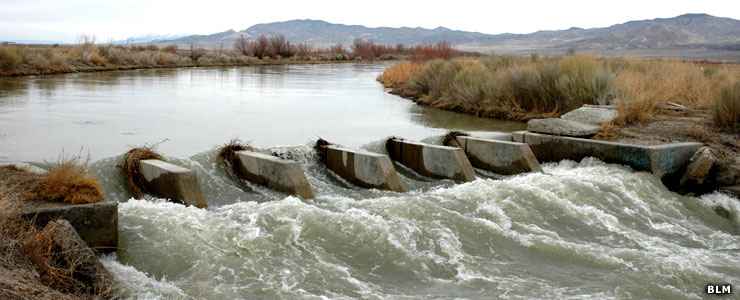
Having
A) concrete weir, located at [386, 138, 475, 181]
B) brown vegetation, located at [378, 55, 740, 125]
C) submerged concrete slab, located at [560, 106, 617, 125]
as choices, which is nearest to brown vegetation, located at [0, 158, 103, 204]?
concrete weir, located at [386, 138, 475, 181]

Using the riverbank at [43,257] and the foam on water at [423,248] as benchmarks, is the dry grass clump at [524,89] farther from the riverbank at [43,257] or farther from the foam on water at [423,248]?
the riverbank at [43,257]

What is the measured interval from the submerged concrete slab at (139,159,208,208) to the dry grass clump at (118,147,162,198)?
179 mm

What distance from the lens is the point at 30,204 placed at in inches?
213

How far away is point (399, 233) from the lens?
21.0 feet

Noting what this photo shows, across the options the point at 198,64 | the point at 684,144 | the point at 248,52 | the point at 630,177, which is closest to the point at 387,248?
the point at 630,177

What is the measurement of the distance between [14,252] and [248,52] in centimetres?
4765

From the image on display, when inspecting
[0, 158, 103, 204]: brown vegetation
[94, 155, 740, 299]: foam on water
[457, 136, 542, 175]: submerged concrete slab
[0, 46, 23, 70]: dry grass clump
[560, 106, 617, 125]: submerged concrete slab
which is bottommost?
[94, 155, 740, 299]: foam on water

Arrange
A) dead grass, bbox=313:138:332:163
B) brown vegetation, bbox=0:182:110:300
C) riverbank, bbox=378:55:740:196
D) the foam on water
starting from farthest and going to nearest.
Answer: riverbank, bbox=378:55:740:196
dead grass, bbox=313:138:332:163
the foam on water
brown vegetation, bbox=0:182:110:300

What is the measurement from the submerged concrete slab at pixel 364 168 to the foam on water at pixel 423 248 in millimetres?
207

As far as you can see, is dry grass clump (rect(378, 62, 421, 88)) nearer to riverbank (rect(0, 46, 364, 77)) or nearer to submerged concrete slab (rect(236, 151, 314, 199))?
riverbank (rect(0, 46, 364, 77))

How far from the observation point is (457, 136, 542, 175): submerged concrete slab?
977 centimetres

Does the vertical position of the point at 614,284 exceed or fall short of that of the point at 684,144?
it falls short

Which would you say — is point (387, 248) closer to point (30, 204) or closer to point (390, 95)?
point (30, 204)

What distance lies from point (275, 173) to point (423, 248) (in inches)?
92.0
